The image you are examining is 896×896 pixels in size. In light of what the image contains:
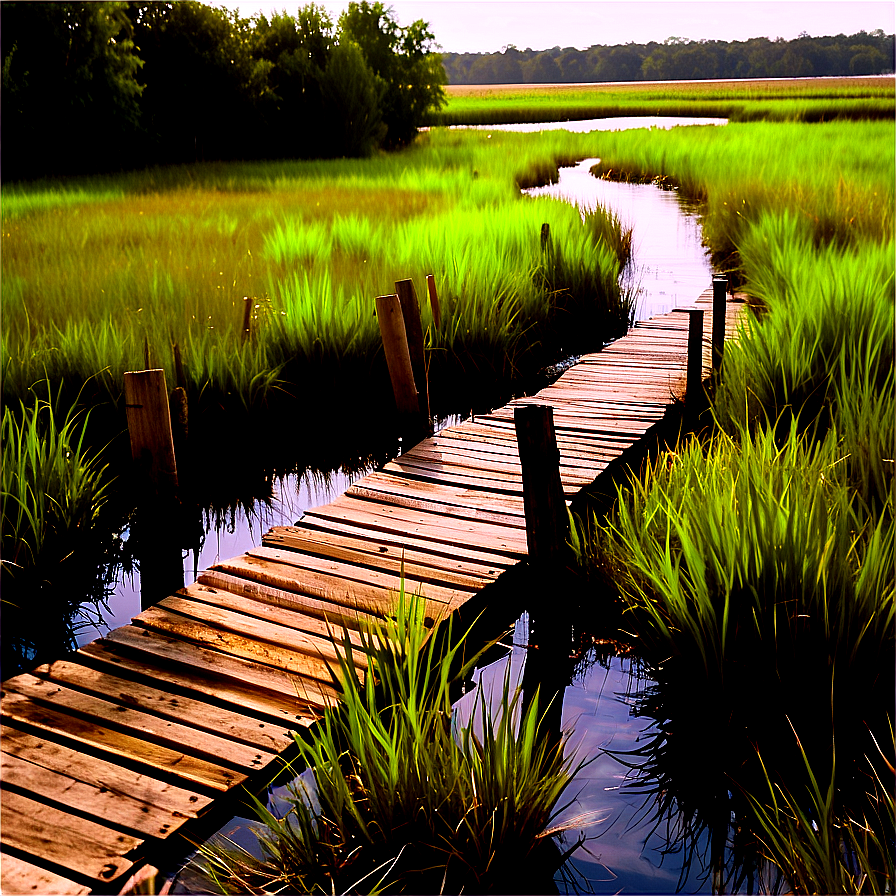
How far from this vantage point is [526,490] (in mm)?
3506

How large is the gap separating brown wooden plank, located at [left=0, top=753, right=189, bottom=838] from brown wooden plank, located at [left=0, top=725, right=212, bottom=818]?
0.01 meters

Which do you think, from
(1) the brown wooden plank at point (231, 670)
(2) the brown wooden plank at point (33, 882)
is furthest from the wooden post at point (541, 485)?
(2) the brown wooden plank at point (33, 882)

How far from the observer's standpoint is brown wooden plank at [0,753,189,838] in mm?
2275

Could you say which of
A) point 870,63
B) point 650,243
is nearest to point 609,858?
point 650,243

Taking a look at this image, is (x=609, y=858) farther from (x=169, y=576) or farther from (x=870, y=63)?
(x=870, y=63)

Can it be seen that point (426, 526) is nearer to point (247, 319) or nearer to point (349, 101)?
point (247, 319)

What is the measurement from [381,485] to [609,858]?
8.03 feet

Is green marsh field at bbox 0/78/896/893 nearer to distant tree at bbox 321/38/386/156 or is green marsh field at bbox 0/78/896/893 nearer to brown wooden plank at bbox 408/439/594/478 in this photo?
brown wooden plank at bbox 408/439/594/478

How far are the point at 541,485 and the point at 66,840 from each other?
2071 mm

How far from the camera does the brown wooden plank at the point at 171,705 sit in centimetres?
262

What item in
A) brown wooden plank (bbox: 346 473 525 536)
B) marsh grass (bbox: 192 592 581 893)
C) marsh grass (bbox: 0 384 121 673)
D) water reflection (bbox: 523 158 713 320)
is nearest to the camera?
marsh grass (bbox: 192 592 581 893)

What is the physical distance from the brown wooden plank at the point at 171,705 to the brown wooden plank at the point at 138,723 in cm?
2

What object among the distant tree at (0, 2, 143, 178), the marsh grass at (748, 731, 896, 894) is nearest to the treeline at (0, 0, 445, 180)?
the distant tree at (0, 2, 143, 178)

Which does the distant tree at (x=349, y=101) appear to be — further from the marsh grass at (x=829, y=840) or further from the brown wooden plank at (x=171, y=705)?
the marsh grass at (x=829, y=840)
